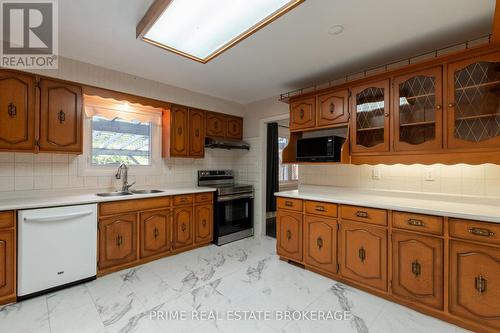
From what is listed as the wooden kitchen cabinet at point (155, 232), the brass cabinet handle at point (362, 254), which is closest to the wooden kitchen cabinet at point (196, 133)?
the wooden kitchen cabinet at point (155, 232)

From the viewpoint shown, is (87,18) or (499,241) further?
(87,18)

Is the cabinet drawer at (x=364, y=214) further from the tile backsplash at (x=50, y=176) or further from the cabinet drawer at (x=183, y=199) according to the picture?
the tile backsplash at (x=50, y=176)

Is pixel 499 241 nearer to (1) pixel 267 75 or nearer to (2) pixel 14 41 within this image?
(1) pixel 267 75

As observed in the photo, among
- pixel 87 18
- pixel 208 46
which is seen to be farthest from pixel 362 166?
pixel 87 18

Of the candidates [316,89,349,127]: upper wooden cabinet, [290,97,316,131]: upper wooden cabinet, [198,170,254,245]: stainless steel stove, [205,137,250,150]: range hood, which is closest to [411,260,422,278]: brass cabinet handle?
[316,89,349,127]: upper wooden cabinet

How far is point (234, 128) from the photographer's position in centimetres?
409

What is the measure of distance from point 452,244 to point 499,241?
25 centimetres

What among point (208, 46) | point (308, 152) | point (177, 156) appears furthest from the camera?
point (177, 156)

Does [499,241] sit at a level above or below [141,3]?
below

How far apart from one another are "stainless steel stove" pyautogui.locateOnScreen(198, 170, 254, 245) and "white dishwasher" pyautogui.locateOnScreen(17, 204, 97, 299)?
157 centimetres

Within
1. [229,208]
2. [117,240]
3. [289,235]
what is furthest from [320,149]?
[117,240]

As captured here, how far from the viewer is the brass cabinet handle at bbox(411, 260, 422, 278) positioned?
188cm

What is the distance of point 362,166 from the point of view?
107 inches

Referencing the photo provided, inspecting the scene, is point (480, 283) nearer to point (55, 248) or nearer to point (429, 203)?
point (429, 203)
